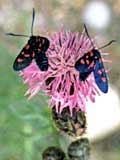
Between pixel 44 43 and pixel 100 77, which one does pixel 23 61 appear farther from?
pixel 100 77

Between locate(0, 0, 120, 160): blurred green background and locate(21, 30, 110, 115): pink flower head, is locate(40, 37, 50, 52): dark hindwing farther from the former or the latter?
locate(0, 0, 120, 160): blurred green background

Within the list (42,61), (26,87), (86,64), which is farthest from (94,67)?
(26,87)

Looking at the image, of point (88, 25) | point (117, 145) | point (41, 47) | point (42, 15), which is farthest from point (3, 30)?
point (41, 47)

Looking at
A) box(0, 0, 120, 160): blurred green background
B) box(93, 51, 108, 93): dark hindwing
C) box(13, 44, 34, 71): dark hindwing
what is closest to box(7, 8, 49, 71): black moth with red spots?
box(13, 44, 34, 71): dark hindwing

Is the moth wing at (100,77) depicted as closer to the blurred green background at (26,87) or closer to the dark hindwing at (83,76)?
the dark hindwing at (83,76)

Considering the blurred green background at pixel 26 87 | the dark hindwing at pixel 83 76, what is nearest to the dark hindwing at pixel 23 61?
the dark hindwing at pixel 83 76
